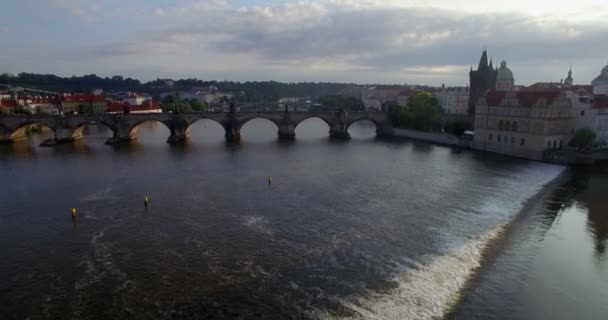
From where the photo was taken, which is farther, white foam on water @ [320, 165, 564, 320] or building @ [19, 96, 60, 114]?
building @ [19, 96, 60, 114]

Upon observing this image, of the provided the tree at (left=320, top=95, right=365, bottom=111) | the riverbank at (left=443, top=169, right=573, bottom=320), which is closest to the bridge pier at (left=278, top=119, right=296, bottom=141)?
the riverbank at (left=443, top=169, right=573, bottom=320)

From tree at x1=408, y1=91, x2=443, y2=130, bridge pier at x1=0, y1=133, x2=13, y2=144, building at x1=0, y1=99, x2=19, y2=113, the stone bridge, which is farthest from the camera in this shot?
building at x1=0, y1=99, x2=19, y2=113

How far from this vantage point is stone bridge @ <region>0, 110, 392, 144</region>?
209ft

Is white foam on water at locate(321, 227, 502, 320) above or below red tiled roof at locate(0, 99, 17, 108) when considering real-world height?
below

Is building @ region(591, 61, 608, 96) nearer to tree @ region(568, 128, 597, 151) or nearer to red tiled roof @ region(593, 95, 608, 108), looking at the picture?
red tiled roof @ region(593, 95, 608, 108)

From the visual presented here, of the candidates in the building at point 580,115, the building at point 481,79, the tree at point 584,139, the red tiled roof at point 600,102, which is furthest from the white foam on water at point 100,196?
the building at point 481,79

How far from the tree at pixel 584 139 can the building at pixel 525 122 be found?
2208mm

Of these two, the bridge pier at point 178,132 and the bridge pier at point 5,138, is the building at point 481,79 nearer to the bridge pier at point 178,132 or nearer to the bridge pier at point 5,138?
the bridge pier at point 178,132

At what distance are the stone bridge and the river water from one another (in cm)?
2117

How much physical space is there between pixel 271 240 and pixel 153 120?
50.3 meters

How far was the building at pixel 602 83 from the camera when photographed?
229ft

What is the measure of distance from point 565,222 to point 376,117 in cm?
5223

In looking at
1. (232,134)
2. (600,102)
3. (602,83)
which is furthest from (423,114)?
(602,83)

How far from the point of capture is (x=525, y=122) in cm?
5106
